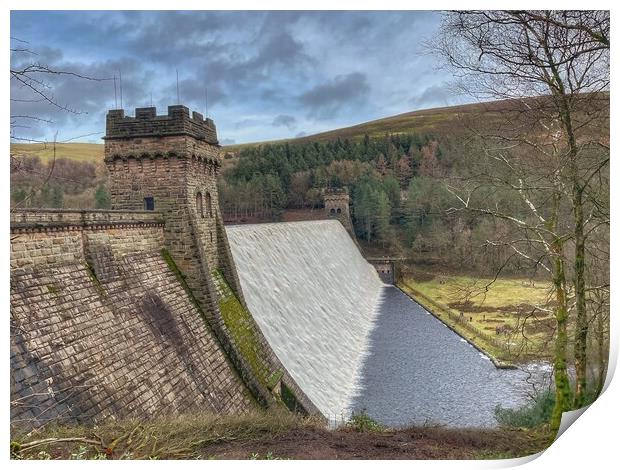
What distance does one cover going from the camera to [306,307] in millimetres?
27406

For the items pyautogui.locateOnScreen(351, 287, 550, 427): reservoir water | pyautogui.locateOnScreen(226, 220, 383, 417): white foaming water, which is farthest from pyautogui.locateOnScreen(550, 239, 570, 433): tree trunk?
pyautogui.locateOnScreen(226, 220, 383, 417): white foaming water

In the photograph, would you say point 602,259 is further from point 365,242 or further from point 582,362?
point 365,242

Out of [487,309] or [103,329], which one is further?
[487,309]

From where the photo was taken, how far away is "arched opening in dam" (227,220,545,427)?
2033 centimetres

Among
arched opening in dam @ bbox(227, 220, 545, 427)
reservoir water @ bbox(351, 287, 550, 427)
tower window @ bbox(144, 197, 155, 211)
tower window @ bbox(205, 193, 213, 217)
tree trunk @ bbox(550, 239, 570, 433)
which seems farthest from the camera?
reservoir water @ bbox(351, 287, 550, 427)

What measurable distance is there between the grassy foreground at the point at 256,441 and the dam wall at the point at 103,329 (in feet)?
2.35

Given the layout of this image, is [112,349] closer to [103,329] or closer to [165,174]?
[103,329]

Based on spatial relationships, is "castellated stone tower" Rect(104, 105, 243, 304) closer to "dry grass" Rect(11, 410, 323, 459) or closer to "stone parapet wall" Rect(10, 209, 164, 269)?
"stone parapet wall" Rect(10, 209, 164, 269)

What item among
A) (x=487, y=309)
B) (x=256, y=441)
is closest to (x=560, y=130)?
(x=256, y=441)

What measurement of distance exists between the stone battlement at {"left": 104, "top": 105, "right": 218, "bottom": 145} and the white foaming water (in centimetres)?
771

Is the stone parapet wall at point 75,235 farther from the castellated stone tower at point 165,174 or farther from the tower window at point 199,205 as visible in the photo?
the tower window at point 199,205

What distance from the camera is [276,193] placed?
8175cm

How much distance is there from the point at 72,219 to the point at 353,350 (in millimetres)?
21071

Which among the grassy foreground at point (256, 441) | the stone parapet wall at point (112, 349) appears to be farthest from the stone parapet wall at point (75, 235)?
the grassy foreground at point (256, 441)
